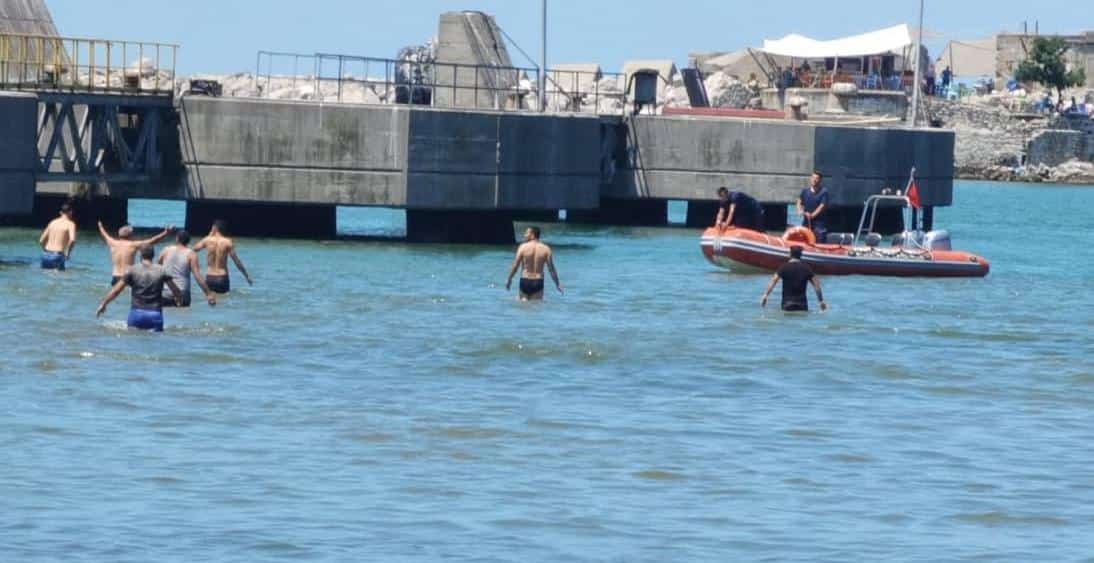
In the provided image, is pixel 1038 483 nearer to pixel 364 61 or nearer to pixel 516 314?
pixel 516 314

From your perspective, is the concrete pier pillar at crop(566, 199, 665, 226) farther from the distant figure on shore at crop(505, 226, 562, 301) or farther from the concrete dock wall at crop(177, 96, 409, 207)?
the distant figure on shore at crop(505, 226, 562, 301)

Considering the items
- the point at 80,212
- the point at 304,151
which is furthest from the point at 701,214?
the point at 80,212

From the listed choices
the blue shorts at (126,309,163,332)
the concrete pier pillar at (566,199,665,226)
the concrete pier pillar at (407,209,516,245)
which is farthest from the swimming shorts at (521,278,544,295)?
the concrete pier pillar at (566,199,665,226)

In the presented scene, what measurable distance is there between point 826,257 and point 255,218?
38.3 ft

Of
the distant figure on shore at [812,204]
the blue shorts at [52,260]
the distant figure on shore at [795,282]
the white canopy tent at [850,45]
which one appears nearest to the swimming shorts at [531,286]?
the distant figure on shore at [795,282]

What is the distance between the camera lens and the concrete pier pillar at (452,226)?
42.0 m

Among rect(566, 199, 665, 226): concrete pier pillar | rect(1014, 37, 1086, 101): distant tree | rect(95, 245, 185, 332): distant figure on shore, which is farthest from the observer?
rect(1014, 37, 1086, 101): distant tree

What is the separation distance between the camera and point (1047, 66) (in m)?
122

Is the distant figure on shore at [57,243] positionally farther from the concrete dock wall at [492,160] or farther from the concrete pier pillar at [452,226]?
the concrete pier pillar at [452,226]

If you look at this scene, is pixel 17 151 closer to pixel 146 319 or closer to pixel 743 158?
pixel 146 319

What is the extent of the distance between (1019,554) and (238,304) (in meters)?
15.6

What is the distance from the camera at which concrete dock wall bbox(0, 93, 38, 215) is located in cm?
3581

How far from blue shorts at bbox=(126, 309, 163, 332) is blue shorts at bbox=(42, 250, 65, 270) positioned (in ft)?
26.9

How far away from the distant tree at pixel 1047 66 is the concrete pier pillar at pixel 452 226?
83.0 meters
